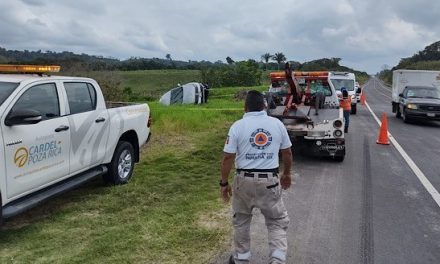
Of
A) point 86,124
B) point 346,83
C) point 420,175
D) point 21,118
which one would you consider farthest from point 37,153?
point 346,83

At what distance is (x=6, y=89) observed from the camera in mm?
5219

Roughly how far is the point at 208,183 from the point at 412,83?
63.8 ft

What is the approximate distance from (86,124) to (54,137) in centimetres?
81

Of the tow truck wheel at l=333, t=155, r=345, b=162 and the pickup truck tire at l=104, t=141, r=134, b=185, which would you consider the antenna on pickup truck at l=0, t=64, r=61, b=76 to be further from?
the tow truck wheel at l=333, t=155, r=345, b=162

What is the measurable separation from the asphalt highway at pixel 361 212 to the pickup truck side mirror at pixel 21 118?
2476 millimetres

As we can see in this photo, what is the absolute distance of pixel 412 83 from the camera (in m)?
A: 23.9

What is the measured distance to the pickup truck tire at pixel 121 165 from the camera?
7160 millimetres

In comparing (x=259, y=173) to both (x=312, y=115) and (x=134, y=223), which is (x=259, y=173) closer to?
(x=134, y=223)

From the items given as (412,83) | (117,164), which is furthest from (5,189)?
(412,83)

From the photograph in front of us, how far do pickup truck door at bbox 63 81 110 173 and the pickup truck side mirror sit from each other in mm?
1061

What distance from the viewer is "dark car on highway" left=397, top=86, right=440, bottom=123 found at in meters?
18.3

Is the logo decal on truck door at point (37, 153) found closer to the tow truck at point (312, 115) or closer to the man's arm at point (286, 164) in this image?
the man's arm at point (286, 164)

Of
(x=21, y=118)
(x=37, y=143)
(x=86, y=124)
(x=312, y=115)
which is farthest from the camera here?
(x=312, y=115)

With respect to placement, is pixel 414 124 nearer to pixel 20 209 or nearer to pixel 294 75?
pixel 294 75
